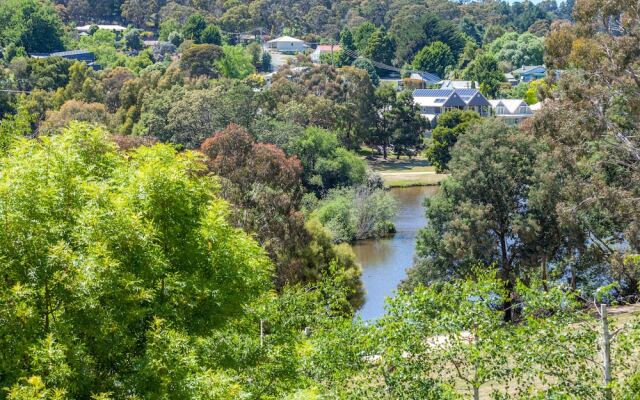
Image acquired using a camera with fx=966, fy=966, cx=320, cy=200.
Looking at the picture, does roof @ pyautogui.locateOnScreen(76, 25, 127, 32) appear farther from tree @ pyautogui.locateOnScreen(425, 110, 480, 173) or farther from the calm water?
the calm water

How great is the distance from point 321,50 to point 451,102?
43.2 m

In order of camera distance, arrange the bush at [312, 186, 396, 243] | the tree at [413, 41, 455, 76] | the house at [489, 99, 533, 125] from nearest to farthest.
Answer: the bush at [312, 186, 396, 243] → the house at [489, 99, 533, 125] → the tree at [413, 41, 455, 76]

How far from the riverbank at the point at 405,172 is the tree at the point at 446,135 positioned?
1.08 m

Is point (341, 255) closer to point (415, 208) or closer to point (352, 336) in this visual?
point (352, 336)

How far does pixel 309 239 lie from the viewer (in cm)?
3016

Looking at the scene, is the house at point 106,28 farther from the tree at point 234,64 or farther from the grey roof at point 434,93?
the grey roof at point 434,93

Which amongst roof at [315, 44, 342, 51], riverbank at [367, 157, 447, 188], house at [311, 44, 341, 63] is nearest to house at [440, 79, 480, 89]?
house at [311, 44, 341, 63]

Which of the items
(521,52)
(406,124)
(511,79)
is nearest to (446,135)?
(406,124)

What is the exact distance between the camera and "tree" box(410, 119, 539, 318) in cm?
2800

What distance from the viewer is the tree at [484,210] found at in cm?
2800

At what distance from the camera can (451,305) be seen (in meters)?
12.5

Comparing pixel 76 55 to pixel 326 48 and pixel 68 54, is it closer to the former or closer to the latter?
pixel 68 54

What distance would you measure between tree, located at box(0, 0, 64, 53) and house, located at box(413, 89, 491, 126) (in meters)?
44.6

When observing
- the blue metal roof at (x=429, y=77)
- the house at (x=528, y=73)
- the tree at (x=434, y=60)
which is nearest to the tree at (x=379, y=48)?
the tree at (x=434, y=60)
